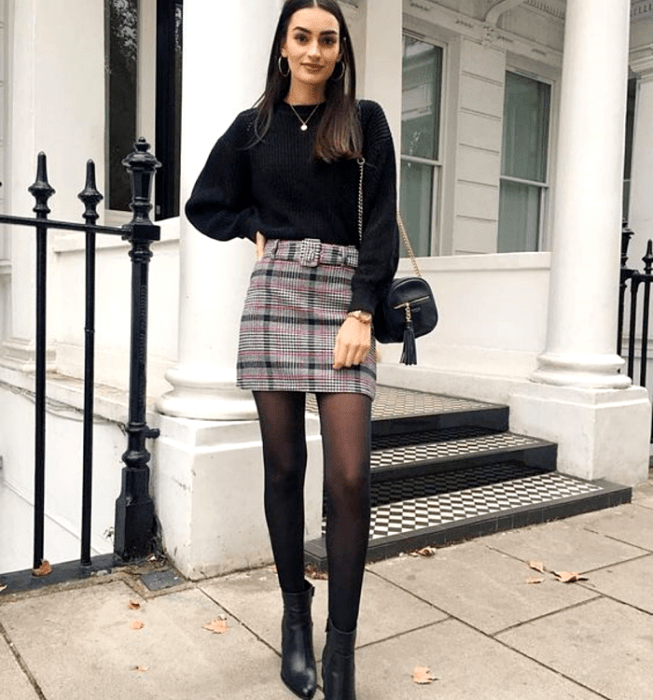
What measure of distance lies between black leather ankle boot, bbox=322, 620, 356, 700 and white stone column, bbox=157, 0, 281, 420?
1312 mm

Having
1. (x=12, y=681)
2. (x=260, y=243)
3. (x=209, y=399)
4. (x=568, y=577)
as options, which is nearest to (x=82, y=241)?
(x=209, y=399)

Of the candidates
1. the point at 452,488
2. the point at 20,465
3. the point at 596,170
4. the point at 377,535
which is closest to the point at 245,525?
the point at 377,535

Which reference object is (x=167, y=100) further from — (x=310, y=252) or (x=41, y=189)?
(x=310, y=252)

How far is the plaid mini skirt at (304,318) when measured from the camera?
1.99 m

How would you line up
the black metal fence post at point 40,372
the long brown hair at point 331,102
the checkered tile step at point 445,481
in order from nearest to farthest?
1. the long brown hair at point 331,102
2. the black metal fence post at point 40,372
3. the checkered tile step at point 445,481

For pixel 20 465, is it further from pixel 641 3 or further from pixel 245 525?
pixel 641 3

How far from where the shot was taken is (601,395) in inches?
179

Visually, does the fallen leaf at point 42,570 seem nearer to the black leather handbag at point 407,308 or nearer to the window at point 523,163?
the black leather handbag at point 407,308

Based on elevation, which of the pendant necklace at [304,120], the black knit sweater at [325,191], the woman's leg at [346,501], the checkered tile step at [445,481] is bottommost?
the checkered tile step at [445,481]

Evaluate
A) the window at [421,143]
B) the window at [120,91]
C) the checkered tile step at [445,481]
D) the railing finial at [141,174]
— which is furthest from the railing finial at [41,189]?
the window at [421,143]

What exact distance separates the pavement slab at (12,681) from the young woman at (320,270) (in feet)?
2.51

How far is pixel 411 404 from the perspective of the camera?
5156 mm

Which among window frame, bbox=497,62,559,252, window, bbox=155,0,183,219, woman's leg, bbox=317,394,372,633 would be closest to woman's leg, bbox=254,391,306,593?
woman's leg, bbox=317,394,372,633

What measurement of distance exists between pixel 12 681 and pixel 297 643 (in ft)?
2.82
